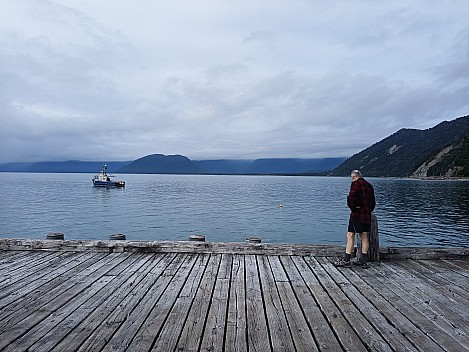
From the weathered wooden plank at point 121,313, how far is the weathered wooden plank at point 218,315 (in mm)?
1047

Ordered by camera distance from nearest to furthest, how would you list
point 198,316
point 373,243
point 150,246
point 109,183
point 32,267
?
1. point 198,316
2. point 32,267
3. point 373,243
4. point 150,246
5. point 109,183

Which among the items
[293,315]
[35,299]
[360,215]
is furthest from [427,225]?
[35,299]

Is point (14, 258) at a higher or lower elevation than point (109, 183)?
higher

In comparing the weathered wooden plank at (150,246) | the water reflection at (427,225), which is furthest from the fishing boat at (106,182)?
the weathered wooden plank at (150,246)

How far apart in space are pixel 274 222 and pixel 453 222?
21169 millimetres

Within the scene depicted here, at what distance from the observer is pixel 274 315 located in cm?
421

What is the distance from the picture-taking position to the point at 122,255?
7309 mm

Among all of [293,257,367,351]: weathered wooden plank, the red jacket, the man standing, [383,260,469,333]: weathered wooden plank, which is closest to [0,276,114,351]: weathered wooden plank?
[293,257,367,351]: weathered wooden plank

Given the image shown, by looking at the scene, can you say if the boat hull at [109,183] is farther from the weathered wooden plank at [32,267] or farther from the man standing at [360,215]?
the man standing at [360,215]

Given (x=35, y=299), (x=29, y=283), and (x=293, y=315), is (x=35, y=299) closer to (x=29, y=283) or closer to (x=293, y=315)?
(x=29, y=283)

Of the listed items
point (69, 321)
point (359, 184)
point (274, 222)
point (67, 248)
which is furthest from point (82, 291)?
point (274, 222)

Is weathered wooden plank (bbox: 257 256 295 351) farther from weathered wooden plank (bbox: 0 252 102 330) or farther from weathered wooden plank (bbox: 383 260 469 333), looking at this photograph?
weathered wooden plank (bbox: 0 252 102 330)

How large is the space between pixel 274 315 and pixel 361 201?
3.55 metres

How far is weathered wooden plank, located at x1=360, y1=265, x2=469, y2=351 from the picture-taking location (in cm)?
361
